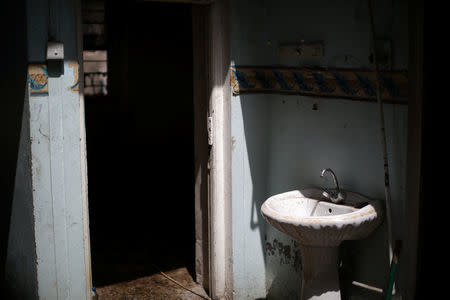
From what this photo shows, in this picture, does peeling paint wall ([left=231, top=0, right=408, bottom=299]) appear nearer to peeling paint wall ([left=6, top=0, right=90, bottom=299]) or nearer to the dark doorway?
peeling paint wall ([left=6, top=0, right=90, bottom=299])

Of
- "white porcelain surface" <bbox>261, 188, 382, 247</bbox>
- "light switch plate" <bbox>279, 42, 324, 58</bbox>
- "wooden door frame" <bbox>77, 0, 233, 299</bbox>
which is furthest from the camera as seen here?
"wooden door frame" <bbox>77, 0, 233, 299</bbox>

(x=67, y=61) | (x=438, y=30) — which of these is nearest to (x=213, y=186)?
(x=67, y=61)

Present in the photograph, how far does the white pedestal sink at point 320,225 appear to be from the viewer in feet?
8.98

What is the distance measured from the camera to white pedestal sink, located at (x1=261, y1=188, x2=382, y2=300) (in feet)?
8.98

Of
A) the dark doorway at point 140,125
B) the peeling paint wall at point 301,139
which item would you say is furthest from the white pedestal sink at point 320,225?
the dark doorway at point 140,125

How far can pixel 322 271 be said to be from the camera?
3010 mm

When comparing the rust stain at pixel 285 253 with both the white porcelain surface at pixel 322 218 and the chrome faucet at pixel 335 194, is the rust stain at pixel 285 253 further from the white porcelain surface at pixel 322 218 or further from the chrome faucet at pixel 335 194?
the chrome faucet at pixel 335 194

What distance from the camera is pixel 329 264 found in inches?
118

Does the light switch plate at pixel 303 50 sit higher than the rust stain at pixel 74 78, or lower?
higher

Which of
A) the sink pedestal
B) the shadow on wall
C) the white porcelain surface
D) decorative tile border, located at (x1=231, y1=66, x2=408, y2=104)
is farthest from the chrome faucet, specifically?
the shadow on wall

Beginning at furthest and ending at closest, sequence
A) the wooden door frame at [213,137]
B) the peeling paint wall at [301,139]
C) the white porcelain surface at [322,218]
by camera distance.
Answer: the wooden door frame at [213,137]
the peeling paint wall at [301,139]
the white porcelain surface at [322,218]

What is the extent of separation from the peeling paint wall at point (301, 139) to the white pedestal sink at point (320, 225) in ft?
0.46

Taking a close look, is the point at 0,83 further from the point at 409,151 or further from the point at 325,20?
the point at 409,151

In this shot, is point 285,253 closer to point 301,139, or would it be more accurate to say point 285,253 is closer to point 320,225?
point 301,139
